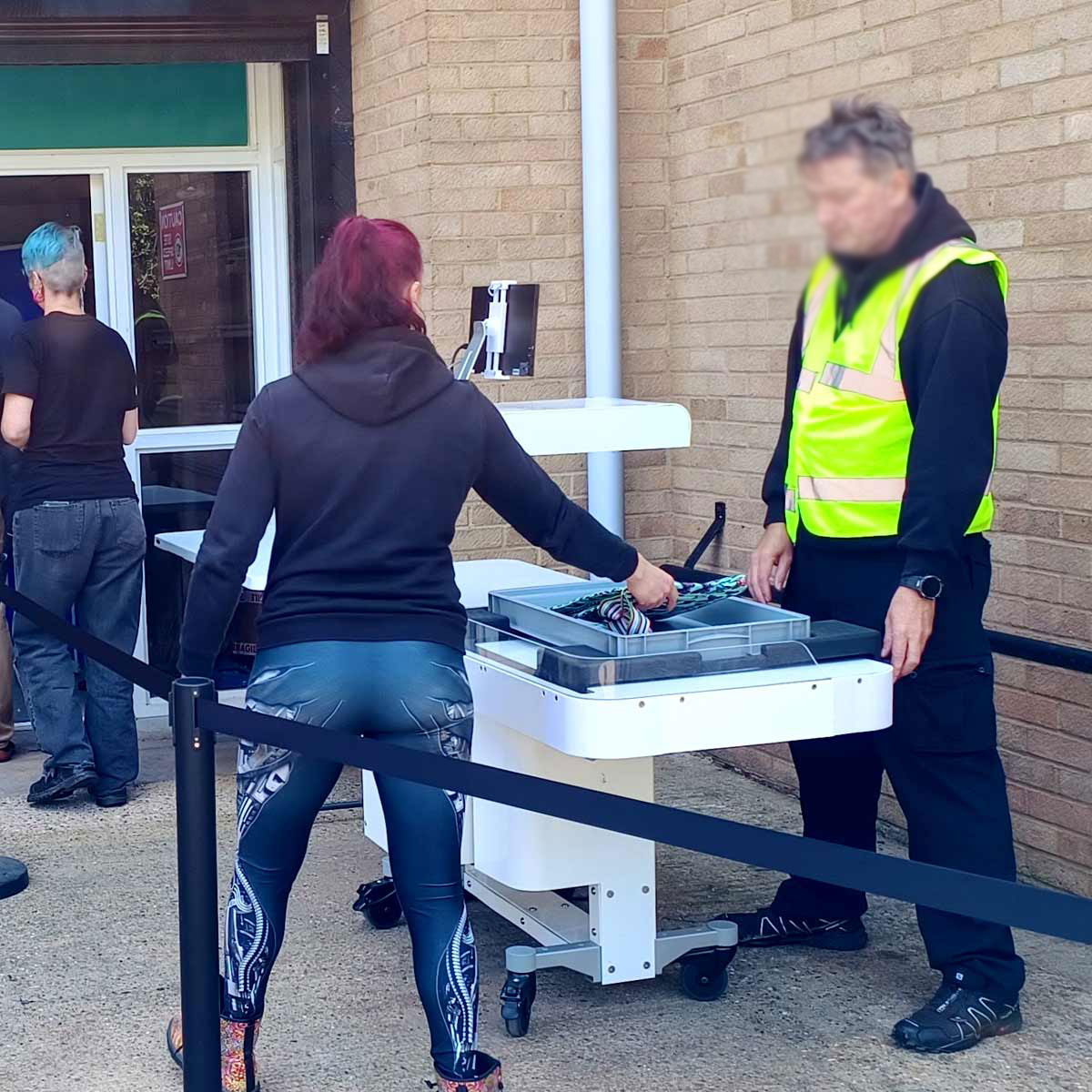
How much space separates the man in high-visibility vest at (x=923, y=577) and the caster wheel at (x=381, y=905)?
0.92 meters

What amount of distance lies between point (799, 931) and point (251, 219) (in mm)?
3759

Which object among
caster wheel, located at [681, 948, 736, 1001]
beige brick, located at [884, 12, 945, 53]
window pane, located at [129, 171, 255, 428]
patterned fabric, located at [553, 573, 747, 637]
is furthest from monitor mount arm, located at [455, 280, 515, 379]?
window pane, located at [129, 171, 255, 428]

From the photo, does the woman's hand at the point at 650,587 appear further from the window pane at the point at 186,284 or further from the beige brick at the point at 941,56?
the window pane at the point at 186,284

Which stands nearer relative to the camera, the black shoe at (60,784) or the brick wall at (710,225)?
the brick wall at (710,225)

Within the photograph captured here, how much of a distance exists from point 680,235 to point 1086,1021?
10.2 feet

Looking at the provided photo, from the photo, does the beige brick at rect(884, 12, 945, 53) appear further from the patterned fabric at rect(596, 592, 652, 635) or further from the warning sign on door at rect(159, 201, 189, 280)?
the warning sign on door at rect(159, 201, 189, 280)

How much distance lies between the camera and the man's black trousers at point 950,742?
3.45m

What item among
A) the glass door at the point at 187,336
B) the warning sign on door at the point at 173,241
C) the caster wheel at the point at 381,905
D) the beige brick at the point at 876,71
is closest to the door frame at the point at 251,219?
the glass door at the point at 187,336

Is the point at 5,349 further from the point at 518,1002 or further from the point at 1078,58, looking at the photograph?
the point at 1078,58

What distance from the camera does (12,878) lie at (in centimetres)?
464

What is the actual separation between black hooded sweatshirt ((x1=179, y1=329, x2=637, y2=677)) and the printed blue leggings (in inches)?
2.0

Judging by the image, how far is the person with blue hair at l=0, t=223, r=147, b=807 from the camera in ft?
17.5

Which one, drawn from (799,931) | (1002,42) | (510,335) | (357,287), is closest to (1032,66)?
(1002,42)

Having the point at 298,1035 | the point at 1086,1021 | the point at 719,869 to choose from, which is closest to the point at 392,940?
the point at 298,1035
